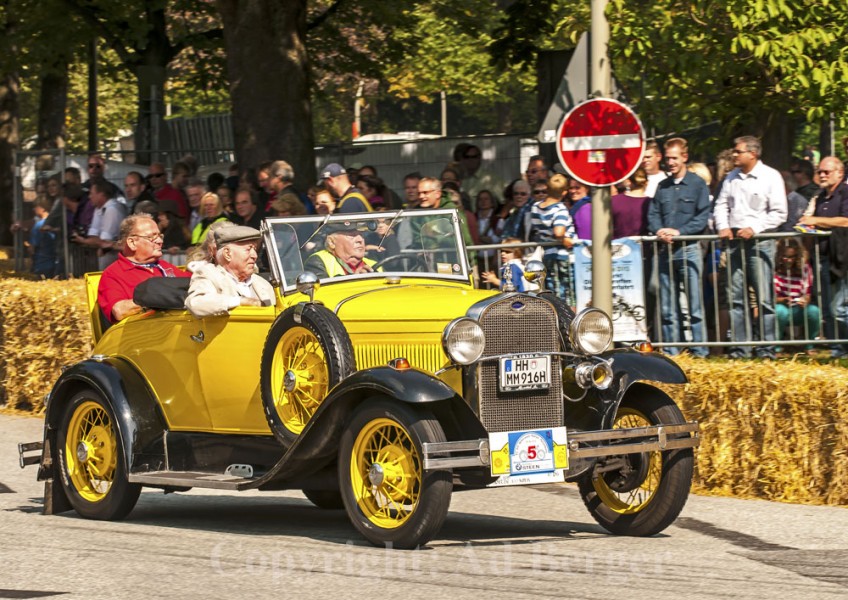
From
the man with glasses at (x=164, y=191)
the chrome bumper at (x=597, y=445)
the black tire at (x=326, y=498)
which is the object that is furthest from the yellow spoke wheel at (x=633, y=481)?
the man with glasses at (x=164, y=191)

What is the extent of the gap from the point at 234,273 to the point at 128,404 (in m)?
0.96

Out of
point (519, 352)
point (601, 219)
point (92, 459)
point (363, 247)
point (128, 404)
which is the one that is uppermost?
point (601, 219)

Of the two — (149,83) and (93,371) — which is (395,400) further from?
(149,83)

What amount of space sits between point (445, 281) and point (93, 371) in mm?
2118

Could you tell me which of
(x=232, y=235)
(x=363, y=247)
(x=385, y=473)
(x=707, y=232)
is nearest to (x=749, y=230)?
→ (x=707, y=232)

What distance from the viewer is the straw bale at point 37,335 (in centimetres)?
1541

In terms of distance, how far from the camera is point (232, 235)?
9.81 m

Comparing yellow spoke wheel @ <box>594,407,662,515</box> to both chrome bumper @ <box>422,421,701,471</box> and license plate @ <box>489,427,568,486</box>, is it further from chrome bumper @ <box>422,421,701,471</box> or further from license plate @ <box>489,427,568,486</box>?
license plate @ <box>489,427,568,486</box>

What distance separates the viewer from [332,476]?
886 centimetres

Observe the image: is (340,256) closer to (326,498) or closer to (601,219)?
(326,498)

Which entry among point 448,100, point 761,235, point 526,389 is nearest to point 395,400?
point 526,389

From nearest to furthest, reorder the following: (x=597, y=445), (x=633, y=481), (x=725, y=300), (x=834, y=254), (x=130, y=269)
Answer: (x=597, y=445), (x=633, y=481), (x=130, y=269), (x=834, y=254), (x=725, y=300)

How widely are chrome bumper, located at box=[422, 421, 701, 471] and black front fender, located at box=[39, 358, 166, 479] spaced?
7.82 ft

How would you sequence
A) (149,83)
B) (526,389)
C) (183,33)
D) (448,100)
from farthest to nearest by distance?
(448,100), (183,33), (149,83), (526,389)
